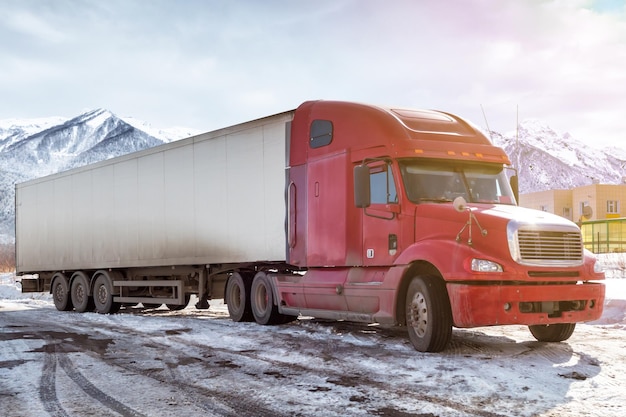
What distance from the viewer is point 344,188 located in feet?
36.4

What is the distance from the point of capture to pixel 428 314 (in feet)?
29.7

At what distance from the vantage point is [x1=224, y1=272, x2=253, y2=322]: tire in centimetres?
1379

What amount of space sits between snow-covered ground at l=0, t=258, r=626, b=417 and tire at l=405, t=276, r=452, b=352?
0.21m

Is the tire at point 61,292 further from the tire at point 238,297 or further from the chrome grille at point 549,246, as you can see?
the chrome grille at point 549,246

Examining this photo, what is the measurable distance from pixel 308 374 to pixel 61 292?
45.8 feet

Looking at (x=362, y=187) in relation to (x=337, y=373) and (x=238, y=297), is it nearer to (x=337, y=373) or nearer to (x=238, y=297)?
(x=337, y=373)

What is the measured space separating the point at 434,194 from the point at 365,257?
4.73 ft

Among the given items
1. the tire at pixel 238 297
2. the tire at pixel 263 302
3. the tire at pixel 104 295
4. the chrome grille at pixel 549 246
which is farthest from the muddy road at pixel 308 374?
the tire at pixel 104 295

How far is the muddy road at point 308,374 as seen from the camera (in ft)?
20.5

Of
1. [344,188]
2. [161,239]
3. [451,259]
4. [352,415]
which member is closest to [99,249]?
[161,239]

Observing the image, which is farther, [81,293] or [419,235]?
[81,293]

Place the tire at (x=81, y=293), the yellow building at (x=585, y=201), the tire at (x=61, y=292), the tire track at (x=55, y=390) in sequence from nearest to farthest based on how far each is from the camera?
the tire track at (x=55, y=390) < the tire at (x=81, y=293) < the tire at (x=61, y=292) < the yellow building at (x=585, y=201)

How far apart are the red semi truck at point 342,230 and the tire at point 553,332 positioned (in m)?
0.02

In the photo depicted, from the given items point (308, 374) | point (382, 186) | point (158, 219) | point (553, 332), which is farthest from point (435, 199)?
point (158, 219)
